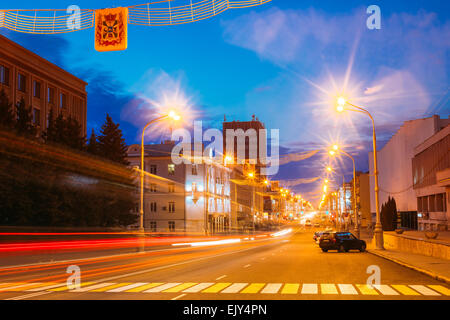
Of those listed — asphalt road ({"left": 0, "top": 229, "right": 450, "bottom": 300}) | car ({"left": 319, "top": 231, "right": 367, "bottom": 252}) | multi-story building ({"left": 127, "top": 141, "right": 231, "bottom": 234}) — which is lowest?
car ({"left": 319, "top": 231, "right": 367, "bottom": 252})

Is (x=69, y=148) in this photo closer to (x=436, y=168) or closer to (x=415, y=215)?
(x=436, y=168)

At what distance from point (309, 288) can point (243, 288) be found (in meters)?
1.85

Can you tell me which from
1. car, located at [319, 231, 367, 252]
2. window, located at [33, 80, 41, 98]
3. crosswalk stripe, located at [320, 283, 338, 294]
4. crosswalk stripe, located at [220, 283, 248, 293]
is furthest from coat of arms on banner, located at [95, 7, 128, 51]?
window, located at [33, 80, 41, 98]

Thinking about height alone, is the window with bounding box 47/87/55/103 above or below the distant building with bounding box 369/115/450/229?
above

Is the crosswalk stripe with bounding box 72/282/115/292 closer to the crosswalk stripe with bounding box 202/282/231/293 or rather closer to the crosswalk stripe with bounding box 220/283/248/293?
the crosswalk stripe with bounding box 202/282/231/293

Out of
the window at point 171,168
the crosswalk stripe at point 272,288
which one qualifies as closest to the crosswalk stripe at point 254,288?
the crosswalk stripe at point 272,288

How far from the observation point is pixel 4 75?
52.1 m

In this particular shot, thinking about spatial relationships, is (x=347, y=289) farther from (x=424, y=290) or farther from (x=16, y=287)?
(x=16, y=287)

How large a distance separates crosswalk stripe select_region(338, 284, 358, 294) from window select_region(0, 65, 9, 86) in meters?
47.2

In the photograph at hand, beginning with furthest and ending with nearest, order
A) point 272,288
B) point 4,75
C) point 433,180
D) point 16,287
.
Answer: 1. point 433,180
2. point 4,75
3. point 16,287
4. point 272,288

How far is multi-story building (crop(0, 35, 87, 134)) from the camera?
52.2 meters

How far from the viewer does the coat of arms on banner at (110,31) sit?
14.9 metres

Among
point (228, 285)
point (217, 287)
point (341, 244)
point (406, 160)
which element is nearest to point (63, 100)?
point (341, 244)

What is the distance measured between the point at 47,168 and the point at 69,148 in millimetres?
4901
